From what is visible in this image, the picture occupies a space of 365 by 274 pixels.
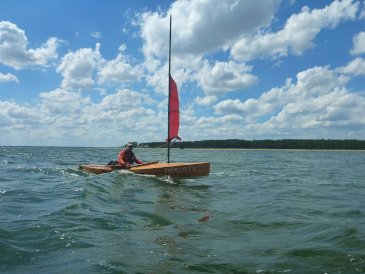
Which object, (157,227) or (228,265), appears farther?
(157,227)

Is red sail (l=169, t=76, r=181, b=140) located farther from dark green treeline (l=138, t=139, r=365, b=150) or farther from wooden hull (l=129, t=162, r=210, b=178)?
dark green treeline (l=138, t=139, r=365, b=150)

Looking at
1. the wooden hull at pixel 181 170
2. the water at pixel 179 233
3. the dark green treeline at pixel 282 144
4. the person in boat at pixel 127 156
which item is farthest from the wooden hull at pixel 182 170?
the dark green treeline at pixel 282 144

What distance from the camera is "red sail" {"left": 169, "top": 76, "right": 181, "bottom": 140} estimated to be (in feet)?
51.8

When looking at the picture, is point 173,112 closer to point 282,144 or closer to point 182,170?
point 182,170

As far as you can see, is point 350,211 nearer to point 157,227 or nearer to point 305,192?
point 305,192

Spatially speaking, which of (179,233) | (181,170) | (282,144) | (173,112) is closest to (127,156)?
(173,112)

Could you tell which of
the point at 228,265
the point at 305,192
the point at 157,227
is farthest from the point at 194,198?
the point at 228,265

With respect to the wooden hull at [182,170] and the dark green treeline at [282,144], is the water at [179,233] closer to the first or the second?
the wooden hull at [182,170]

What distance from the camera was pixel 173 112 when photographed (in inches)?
625

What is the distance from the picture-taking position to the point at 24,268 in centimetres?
374

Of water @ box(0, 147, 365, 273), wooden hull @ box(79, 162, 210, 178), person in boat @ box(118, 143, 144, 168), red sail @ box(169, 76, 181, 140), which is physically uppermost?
red sail @ box(169, 76, 181, 140)

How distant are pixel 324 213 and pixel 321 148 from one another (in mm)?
125261

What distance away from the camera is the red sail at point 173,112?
621 inches

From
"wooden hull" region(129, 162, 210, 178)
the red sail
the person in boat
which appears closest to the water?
"wooden hull" region(129, 162, 210, 178)
